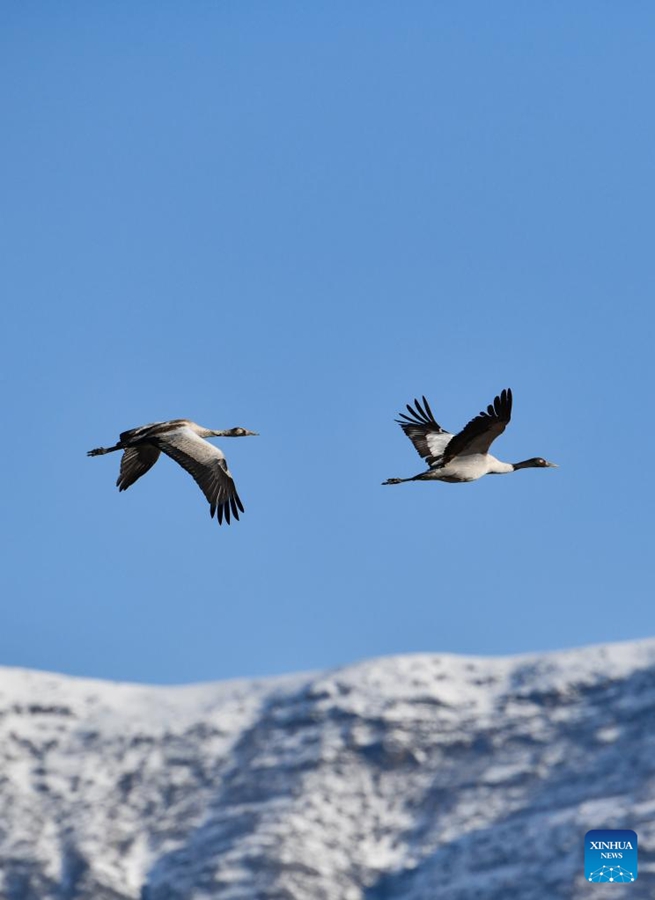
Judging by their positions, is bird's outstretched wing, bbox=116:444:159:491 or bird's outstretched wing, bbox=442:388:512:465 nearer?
bird's outstretched wing, bbox=442:388:512:465

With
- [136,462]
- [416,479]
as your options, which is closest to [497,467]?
[416,479]

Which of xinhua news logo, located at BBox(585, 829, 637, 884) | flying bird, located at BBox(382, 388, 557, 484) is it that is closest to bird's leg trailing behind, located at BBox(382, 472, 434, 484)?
flying bird, located at BBox(382, 388, 557, 484)

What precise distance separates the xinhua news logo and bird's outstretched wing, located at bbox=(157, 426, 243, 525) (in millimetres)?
37690

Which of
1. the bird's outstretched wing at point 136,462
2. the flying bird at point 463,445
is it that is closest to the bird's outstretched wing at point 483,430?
the flying bird at point 463,445

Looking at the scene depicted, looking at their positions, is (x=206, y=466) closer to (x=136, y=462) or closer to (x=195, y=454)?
(x=195, y=454)

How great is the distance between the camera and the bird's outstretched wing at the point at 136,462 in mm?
60844

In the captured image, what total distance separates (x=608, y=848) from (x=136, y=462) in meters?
57.7

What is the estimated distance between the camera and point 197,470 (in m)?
57.7

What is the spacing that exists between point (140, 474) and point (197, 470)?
3.99 meters

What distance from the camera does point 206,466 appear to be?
57.6 metres

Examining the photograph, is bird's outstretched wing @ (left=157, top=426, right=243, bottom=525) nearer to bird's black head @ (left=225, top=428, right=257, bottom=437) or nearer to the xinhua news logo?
bird's black head @ (left=225, top=428, right=257, bottom=437)

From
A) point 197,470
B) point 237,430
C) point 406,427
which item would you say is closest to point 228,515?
point 197,470

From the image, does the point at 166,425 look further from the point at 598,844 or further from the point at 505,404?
the point at 598,844

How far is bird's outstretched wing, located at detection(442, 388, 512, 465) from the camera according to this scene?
56.7m
